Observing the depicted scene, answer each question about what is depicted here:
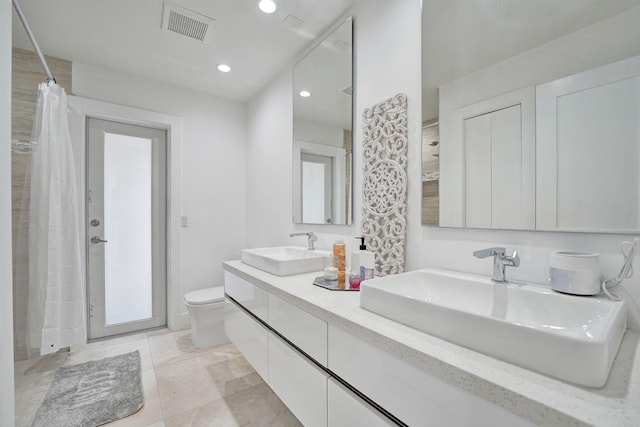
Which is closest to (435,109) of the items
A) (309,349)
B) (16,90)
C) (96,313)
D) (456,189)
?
(456,189)

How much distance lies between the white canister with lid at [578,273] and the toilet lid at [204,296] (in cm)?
233

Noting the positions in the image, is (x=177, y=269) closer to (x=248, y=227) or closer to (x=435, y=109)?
(x=248, y=227)

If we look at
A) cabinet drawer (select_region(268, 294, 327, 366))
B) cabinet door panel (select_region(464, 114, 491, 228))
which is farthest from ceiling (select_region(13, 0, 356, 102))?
cabinet drawer (select_region(268, 294, 327, 366))

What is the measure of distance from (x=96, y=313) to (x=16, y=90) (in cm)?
193

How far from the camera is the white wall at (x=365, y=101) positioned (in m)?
1.38

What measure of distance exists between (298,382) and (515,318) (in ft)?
2.81

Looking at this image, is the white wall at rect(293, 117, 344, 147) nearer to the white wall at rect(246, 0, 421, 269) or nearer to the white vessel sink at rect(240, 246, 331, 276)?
the white wall at rect(246, 0, 421, 269)

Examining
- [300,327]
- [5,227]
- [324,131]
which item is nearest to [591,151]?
[300,327]

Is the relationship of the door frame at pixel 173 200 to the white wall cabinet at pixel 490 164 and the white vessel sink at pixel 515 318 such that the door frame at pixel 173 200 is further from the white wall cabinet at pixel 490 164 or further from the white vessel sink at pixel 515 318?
the white wall cabinet at pixel 490 164

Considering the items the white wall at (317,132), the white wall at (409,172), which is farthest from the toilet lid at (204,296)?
the white wall at (317,132)

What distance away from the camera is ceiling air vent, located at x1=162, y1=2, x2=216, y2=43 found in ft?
5.76

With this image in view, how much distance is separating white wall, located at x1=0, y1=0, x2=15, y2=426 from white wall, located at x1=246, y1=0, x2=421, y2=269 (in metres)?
1.55

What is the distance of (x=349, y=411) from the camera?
0.90 meters

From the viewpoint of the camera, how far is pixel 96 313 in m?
2.54
